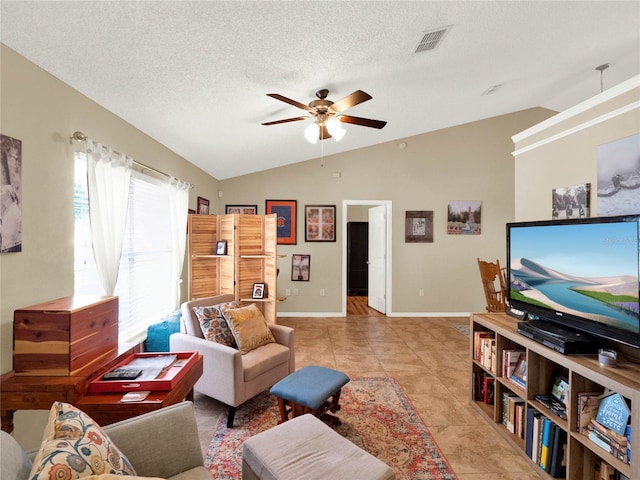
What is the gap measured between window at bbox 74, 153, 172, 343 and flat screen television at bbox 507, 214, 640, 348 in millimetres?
3145

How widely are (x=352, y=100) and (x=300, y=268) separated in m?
3.56

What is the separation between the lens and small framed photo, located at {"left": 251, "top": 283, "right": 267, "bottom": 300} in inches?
144

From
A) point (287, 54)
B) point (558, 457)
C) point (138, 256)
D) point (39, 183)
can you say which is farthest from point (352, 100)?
point (558, 457)

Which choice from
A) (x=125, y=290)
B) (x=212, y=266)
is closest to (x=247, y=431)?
(x=125, y=290)

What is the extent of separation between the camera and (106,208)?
2145 millimetres

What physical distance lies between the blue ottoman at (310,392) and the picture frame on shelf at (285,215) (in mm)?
3249

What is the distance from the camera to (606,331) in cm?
160

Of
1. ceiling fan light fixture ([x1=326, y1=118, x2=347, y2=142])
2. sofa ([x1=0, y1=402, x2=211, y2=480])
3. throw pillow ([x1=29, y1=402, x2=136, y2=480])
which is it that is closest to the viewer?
throw pillow ([x1=29, y1=402, x2=136, y2=480])

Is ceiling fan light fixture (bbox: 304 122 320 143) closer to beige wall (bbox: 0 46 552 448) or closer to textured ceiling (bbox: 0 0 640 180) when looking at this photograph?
textured ceiling (bbox: 0 0 640 180)

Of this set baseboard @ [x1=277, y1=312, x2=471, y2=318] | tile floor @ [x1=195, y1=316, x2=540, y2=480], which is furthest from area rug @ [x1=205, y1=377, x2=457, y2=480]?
baseboard @ [x1=277, y1=312, x2=471, y2=318]

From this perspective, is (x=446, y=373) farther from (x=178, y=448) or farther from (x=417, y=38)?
(x=417, y=38)

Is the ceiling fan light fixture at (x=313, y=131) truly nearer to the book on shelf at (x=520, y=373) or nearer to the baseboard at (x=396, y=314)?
the book on shelf at (x=520, y=373)

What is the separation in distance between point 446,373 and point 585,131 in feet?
8.15

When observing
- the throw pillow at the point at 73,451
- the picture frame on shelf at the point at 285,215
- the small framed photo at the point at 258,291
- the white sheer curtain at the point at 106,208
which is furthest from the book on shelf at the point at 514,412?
the picture frame on shelf at the point at 285,215
